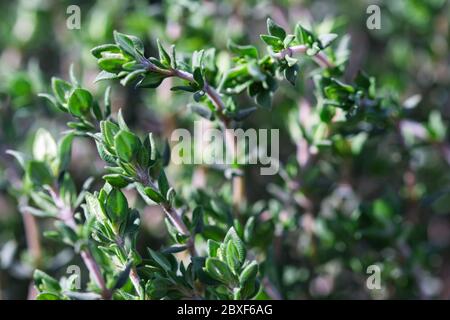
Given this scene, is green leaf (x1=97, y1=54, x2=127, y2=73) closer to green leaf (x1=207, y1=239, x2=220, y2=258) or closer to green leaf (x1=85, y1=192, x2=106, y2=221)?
green leaf (x1=85, y1=192, x2=106, y2=221)

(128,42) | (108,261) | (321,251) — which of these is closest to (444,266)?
(321,251)

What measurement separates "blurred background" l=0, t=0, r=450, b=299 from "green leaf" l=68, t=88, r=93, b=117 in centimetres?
45

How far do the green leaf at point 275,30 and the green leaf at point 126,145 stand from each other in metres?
0.35

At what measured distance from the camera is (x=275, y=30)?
1.20 m

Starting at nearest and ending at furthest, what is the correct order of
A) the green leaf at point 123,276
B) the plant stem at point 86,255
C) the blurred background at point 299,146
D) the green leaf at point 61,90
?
1. the green leaf at point 123,276
2. the plant stem at point 86,255
3. the green leaf at point 61,90
4. the blurred background at point 299,146

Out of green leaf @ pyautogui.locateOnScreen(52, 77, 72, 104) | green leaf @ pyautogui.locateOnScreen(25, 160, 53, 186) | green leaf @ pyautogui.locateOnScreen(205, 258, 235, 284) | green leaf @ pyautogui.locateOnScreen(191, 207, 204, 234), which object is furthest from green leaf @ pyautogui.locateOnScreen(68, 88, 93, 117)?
green leaf @ pyautogui.locateOnScreen(205, 258, 235, 284)

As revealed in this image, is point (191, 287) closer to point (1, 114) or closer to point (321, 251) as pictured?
point (321, 251)

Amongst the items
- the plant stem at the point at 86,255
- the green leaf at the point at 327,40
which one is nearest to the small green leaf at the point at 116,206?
the plant stem at the point at 86,255

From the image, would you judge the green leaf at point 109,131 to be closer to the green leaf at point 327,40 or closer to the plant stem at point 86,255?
the plant stem at point 86,255

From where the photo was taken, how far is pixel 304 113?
1.78 meters

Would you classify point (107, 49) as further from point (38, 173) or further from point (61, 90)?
point (38, 173)

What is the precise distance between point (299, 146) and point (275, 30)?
0.50 metres

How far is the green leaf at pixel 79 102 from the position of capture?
4.11ft
